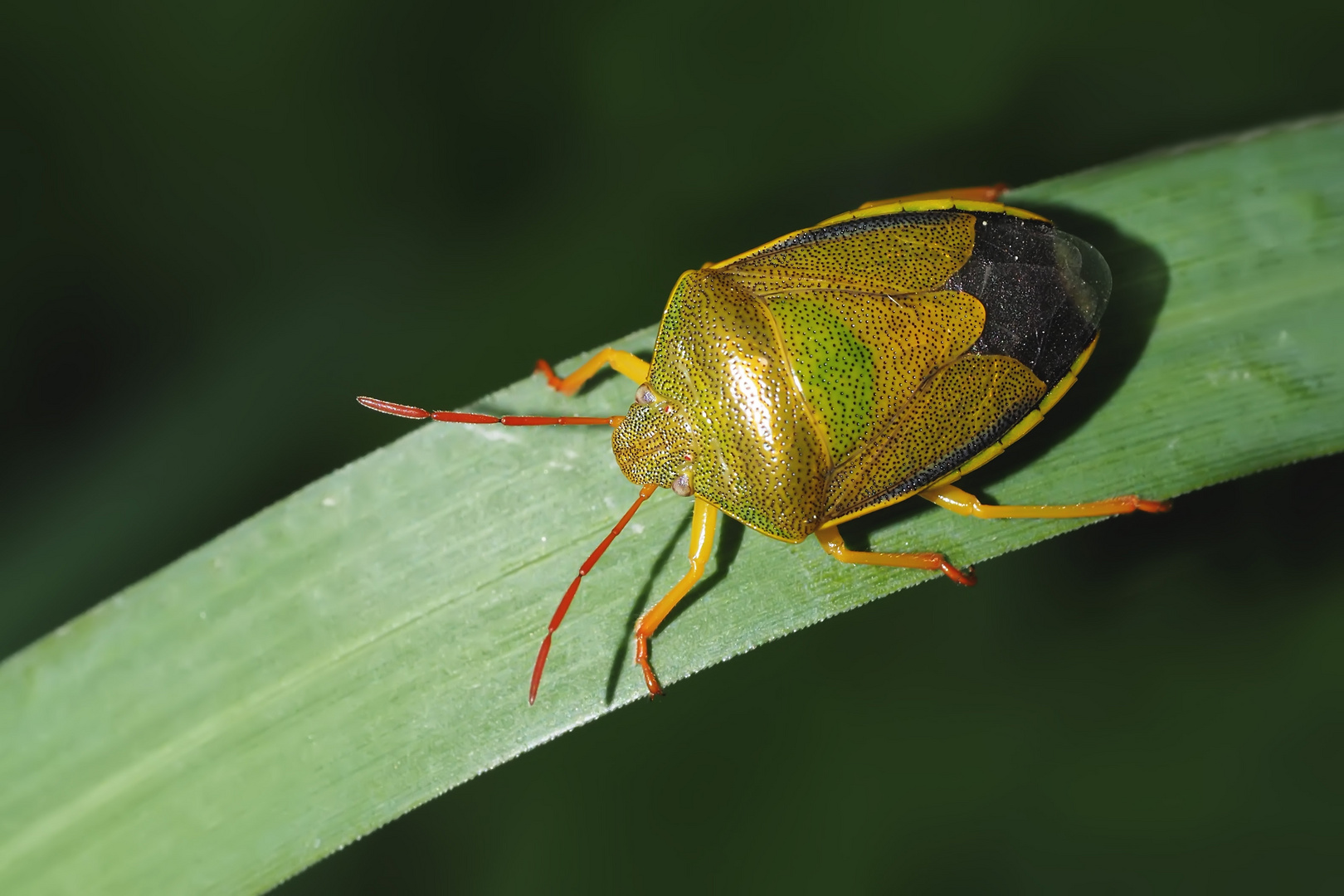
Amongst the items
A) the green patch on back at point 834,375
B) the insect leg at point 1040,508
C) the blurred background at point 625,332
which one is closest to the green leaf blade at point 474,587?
the insect leg at point 1040,508

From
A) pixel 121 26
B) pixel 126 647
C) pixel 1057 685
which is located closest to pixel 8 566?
pixel 126 647

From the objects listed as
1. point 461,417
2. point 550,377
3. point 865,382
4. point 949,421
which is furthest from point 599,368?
point 949,421

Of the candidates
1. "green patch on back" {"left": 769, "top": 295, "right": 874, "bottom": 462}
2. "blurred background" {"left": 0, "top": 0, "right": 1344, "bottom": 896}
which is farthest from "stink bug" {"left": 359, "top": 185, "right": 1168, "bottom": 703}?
"blurred background" {"left": 0, "top": 0, "right": 1344, "bottom": 896}

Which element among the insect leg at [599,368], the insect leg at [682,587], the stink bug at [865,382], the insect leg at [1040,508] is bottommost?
the insect leg at [1040,508]

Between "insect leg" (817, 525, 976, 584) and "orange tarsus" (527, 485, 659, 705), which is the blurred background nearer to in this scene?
"insect leg" (817, 525, 976, 584)

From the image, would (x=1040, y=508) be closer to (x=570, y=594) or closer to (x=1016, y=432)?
(x=1016, y=432)

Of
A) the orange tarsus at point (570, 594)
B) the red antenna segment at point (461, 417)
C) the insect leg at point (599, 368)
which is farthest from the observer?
Result: the insect leg at point (599, 368)

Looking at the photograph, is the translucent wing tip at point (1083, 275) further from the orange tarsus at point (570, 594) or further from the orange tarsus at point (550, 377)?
the orange tarsus at point (550, 377)

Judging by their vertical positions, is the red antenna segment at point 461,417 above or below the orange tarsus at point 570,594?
above

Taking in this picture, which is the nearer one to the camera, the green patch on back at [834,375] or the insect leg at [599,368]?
the green patch on back at [834,375]
